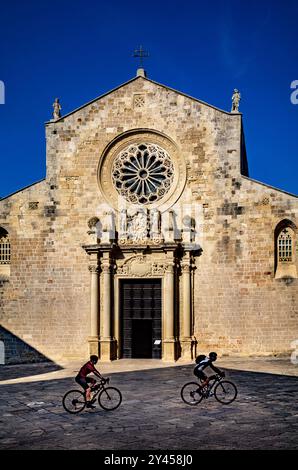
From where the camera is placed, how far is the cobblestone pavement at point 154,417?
9.69 m

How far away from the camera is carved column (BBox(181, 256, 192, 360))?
69.4ft

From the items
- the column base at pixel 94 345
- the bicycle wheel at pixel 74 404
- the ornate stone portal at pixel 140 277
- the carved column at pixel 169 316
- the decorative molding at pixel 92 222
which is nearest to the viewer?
the bicycle wheel at pixel 74 404

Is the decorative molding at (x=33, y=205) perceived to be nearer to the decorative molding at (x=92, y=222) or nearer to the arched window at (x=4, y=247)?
the arched window at (x=4, y=247)

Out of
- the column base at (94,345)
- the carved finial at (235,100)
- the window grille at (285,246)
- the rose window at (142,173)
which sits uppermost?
the carved finial at (235,100)

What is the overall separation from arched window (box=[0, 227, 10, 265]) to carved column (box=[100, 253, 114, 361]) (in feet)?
13.9

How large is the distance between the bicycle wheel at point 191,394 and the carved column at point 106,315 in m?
7.46

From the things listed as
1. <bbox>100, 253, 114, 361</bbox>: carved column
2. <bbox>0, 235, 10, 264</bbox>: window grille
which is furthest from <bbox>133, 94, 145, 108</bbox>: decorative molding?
<bbox>0, 235, 10, 264</bbox>: window grille

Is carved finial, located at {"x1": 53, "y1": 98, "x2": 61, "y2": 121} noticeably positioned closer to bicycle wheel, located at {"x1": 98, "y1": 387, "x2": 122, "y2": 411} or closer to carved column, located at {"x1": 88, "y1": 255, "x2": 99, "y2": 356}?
carved column, located at {"x1": 88, "y1": 255, "x2": 99, "y2": 356}

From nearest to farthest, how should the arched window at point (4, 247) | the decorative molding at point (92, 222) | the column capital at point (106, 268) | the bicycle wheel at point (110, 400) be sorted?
1. the bicycle wheel at point (110, 400)
2. the column capital at point (106, 268)
3. the decorative molding at point (92, 222)
4. the arched window at point (4, 247)

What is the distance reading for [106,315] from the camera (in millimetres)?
21594

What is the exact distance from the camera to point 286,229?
21.3 meters

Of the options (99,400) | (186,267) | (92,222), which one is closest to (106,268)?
(92,222)

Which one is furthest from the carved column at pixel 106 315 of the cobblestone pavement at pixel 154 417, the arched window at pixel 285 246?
the arched window at pixel 285 246

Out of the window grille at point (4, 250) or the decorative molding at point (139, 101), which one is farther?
the window grille at point (4, 250)
